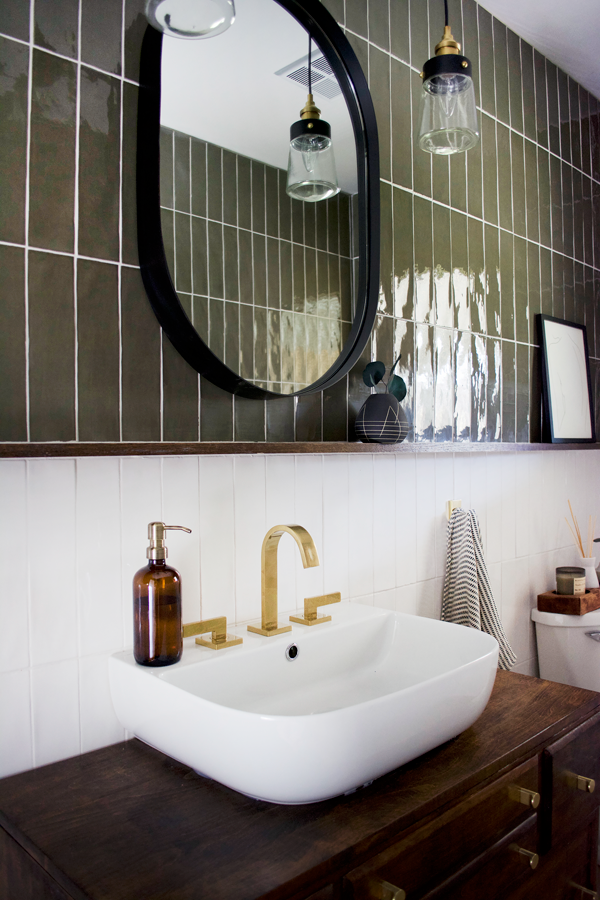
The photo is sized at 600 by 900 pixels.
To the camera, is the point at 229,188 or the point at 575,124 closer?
the point at 229,188

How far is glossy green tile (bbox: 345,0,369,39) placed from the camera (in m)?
1.61

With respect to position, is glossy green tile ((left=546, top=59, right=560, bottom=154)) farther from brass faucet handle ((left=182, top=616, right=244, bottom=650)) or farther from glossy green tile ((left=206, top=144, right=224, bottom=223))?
brass faucet handle ((left=182, top=616, right=244, bottom=650))

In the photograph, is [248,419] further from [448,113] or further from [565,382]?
[565,382]

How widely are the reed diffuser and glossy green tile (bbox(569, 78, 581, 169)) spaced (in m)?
1.30

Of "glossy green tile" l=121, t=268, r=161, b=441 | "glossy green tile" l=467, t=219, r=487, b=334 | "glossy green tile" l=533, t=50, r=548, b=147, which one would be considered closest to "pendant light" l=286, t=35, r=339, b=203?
"glossy green tile" l=121, t=268, r=161, b=441

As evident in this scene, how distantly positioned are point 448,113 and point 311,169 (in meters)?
0.36

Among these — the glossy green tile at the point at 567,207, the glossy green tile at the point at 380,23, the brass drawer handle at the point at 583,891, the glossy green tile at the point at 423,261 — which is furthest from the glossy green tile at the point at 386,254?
the brass drawer handle at the point at 583,891

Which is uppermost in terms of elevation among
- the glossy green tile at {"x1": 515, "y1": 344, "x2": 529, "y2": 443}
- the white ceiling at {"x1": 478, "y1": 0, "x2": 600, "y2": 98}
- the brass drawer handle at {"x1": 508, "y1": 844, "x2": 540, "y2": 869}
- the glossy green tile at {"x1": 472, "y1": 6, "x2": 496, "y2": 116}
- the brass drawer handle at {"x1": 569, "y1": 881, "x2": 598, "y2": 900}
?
the white ceiling at {"x1": 478, "y1": 0, "x2": 600, "y2": 98}

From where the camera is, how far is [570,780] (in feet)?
4.09

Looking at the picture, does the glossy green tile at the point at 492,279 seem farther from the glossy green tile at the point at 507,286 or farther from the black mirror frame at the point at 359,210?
the black mirror frame at the point at 359,210

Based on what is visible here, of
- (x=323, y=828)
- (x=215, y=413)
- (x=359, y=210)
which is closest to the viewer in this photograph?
(x=323, y=828)

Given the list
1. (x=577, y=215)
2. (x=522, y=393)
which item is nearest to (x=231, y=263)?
(x=522, y=393)

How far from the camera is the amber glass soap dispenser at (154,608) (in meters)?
1.08

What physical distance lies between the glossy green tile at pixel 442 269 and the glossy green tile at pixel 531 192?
504mm
